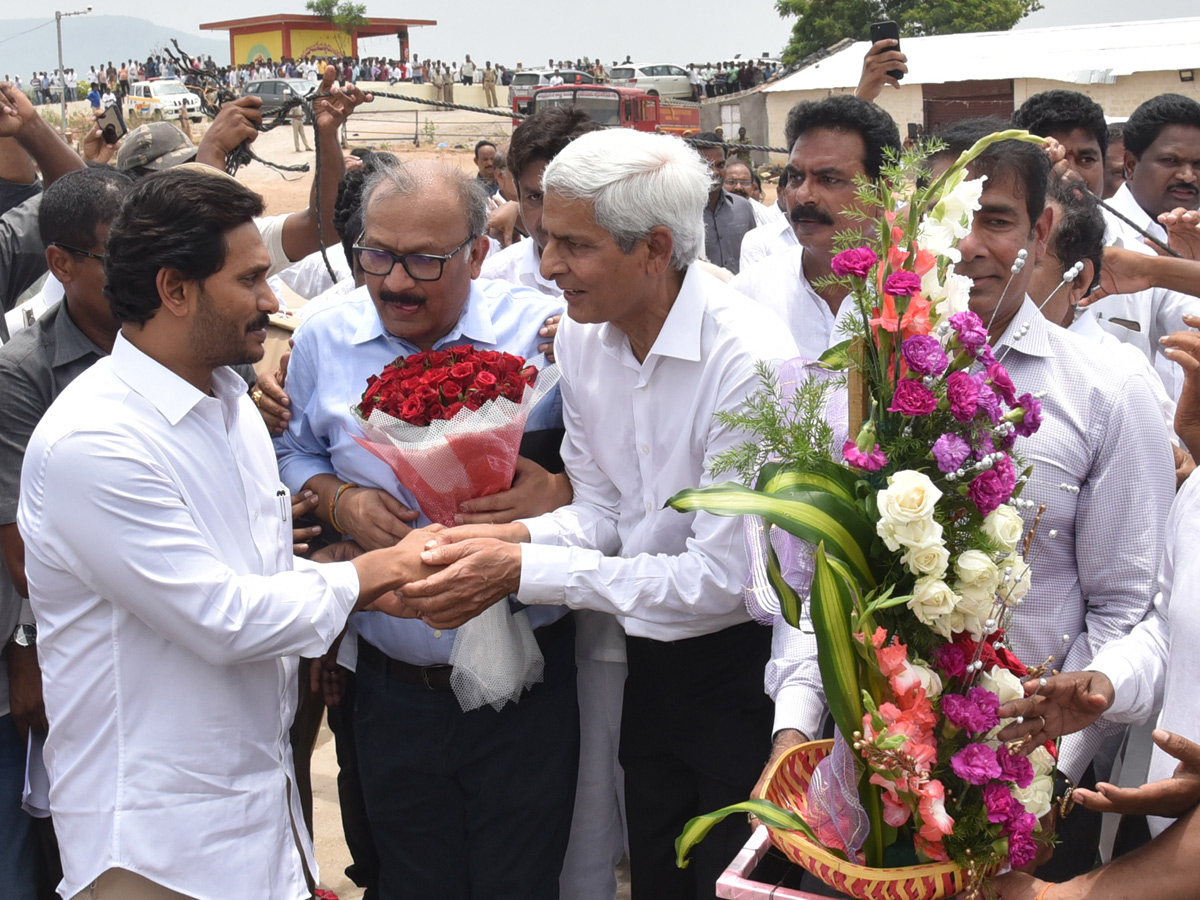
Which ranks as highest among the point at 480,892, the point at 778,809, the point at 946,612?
the point at 946,612

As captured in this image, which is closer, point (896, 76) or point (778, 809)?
point (778, 809)

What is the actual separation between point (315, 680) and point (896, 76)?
3.68 meters

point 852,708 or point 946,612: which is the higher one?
point 946,612

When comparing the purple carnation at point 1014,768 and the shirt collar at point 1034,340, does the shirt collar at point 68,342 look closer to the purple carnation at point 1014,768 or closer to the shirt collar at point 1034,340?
the shirt collar at point 1034,340

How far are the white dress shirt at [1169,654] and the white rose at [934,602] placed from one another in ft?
1.58

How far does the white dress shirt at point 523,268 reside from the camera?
4.79 meters

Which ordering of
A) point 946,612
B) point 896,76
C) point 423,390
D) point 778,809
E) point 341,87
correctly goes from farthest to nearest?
point 896,76 < point 341,87 < point 423,390 < point 778,809 < point 946,612

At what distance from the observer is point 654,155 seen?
2.92 meters

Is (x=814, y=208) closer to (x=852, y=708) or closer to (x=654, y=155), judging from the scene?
(x=654, y=155)

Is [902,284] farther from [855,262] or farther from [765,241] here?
[765,241]

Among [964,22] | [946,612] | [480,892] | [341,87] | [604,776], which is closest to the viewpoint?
[946,612]

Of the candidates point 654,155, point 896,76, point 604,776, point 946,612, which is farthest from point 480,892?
point 896,76

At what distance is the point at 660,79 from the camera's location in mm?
45812

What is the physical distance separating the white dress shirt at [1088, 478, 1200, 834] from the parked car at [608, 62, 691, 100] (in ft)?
148
